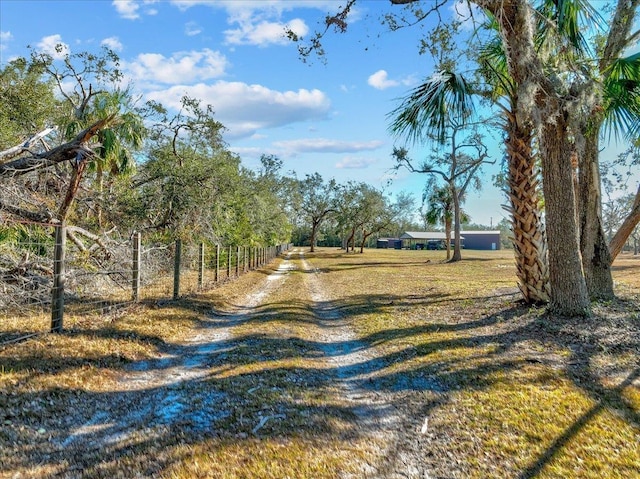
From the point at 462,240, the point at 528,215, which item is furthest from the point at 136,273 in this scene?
the point at 462,240

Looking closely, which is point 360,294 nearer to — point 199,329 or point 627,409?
point 199,329

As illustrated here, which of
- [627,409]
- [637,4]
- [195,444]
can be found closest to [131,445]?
[195,444]

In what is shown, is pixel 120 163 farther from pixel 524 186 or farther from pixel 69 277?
pixel 524 186

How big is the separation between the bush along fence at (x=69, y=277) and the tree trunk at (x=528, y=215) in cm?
702

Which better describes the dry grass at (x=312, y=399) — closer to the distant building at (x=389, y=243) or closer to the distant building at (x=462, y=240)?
the distant building at (x=462, y=240)

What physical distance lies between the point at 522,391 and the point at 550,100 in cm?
435

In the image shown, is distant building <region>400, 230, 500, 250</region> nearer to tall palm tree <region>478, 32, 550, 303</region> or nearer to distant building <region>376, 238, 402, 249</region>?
distant building <region>376, 238, 402, 249</region>

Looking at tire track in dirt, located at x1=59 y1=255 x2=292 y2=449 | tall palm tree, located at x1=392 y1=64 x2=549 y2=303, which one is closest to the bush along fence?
tire track in dirt, located at x1=59 y1=255 x2=292 y2=449

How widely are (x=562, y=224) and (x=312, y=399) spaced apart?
4.82 metres

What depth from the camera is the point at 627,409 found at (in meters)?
3.44

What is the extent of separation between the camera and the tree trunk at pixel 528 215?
743 cm

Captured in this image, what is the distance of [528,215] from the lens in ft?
24.4

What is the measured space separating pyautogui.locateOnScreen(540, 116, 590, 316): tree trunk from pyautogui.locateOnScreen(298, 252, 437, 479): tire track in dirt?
317 centimetres

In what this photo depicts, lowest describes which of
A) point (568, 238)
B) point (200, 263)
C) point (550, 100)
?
point (200, 263)
